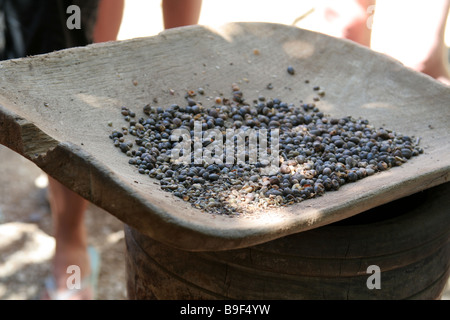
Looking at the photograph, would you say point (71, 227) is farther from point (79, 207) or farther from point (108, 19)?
point (108, 19)

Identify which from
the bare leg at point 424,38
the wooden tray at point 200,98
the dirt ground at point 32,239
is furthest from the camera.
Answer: the bare leg at point 424,38

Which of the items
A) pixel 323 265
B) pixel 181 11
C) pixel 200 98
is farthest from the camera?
pixel 181 11

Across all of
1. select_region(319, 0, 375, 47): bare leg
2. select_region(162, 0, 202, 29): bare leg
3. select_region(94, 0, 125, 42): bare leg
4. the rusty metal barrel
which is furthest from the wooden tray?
select_region(319, 0, 375, 47): bare leg

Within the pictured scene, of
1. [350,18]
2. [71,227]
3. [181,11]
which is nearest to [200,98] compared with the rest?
[181,11]

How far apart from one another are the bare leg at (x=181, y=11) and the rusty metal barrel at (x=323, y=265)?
44.3 inches

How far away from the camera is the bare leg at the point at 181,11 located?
2.11m

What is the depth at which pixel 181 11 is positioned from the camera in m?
2.12

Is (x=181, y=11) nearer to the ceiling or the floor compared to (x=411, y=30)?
nearer to the ceiling

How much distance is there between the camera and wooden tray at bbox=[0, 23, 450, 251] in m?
1.01

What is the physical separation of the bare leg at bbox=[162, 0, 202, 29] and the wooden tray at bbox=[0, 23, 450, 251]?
0.77 feet

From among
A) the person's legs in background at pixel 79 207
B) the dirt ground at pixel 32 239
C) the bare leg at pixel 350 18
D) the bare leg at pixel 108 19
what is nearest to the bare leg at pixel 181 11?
the person's legs in background at pixel 79 207

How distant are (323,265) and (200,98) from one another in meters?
0.75

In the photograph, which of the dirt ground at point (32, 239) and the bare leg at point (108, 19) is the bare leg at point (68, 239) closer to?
the dirt ground at point (32, 239)
